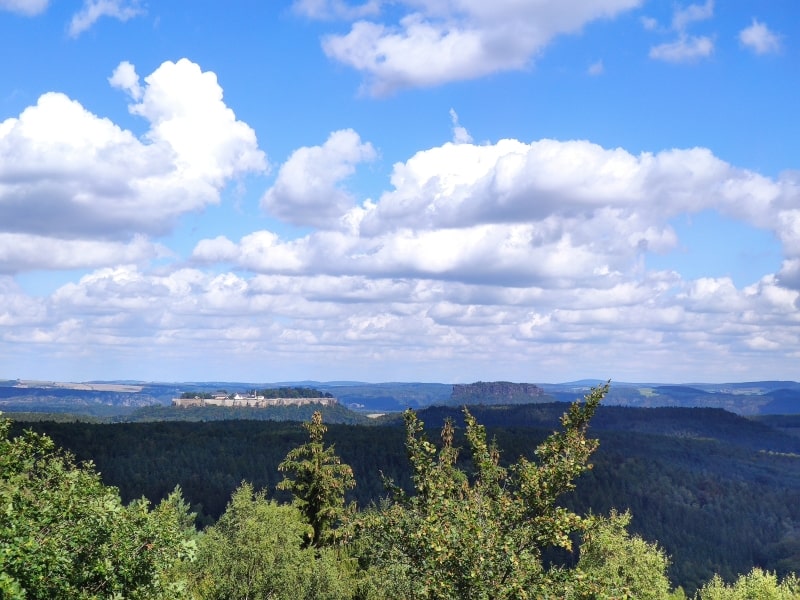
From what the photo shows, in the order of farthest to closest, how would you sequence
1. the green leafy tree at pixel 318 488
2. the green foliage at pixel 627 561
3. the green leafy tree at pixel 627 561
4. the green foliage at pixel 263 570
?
the green foliage at pixel 627 561
the green leafy tree at pixel 627 561
the green leafy tree at pixel 318 488
the green foliage at pixel 263 570

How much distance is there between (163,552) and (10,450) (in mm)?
8062

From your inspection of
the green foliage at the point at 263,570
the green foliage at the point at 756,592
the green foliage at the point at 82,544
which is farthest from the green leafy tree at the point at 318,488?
the green foliage at the point at 756,592

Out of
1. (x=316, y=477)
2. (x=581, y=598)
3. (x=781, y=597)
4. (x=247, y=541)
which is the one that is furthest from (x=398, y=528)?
(x=781, y=597)

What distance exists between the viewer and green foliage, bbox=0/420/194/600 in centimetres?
1928

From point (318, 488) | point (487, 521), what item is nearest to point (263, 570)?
point (318, 488)

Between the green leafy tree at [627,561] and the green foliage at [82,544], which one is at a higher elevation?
the green foliage at [82,544]

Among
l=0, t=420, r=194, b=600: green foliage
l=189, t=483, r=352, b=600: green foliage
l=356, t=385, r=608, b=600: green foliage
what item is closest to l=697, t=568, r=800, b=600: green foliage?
l=189, t=483, r=352, b=600: green foliage

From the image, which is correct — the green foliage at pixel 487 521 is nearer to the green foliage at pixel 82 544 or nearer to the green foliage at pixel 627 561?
the green foliage at pixel 82 544

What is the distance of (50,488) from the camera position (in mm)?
25922

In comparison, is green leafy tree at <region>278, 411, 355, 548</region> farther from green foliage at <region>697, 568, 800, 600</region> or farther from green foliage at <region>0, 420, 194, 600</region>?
green foliage at <region>697, 568, 800, 600</region>

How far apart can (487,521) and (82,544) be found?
1218 centimetres

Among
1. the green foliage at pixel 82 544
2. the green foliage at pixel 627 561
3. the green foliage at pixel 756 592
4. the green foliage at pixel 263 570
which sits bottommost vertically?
the green foliage at pixel 756 592

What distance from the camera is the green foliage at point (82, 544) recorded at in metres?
19.3

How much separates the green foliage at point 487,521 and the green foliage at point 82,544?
6.96 m
